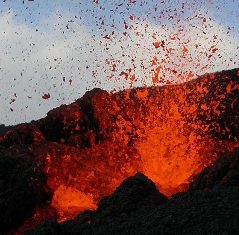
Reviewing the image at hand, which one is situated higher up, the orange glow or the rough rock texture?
the orange glow

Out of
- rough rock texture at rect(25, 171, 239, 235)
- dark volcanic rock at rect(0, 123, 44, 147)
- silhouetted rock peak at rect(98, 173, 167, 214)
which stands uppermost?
dark volcanic rock at rect(0, 123, 44, 147)

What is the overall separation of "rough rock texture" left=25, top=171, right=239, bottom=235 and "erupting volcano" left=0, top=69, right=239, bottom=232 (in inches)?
169

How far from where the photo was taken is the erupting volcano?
13.0m

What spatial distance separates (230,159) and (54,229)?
4.03 m

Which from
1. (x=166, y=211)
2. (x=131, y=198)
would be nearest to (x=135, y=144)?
(x=131, y=198)

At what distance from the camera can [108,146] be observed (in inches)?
744

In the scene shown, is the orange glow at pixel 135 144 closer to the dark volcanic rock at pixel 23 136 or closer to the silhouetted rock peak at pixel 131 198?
the dark volcanic rock at pixel 23 136

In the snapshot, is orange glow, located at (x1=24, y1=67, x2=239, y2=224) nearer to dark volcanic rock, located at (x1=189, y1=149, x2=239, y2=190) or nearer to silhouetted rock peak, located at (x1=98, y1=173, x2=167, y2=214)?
dark volcanic rock, located at (x1=189, y1=149, x2=239, y2=190)

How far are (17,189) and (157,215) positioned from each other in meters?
5.82

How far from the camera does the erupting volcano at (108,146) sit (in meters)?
13.0

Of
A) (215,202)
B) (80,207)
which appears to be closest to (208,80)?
(80,207)

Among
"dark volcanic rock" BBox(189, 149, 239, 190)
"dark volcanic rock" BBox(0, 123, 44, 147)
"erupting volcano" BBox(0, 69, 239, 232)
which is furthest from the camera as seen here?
"dark volcanic rock" BBox(0, 123, 44, 147)

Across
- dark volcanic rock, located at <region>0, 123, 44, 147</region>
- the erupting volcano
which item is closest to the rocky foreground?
the erupting volcano

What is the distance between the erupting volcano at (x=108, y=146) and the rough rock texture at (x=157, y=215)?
4.30 meters
